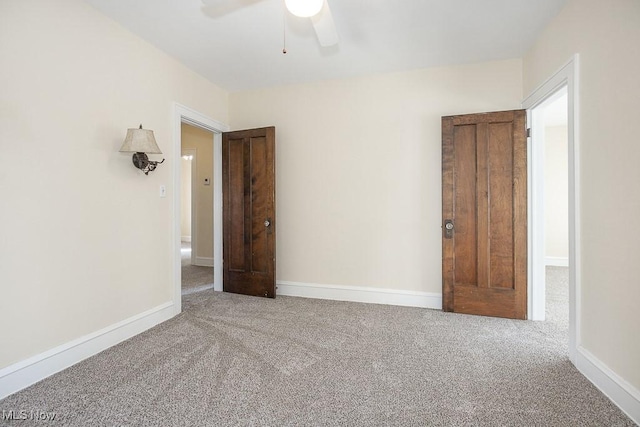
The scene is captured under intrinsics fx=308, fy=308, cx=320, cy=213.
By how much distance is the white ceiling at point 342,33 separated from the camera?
2.28 metres

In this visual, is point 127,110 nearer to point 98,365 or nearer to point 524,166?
point 98,365

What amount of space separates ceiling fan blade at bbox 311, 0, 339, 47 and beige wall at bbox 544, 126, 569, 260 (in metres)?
5.49

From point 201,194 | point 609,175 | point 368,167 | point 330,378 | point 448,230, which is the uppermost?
point 368,167

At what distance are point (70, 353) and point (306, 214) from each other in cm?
244

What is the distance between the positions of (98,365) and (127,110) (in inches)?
77.4

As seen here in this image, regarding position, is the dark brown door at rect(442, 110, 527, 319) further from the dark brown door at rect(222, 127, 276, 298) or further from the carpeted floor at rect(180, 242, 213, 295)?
the carpeted floor at rect(180, 242, 213, 295)

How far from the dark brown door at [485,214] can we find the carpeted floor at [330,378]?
0.79 ft

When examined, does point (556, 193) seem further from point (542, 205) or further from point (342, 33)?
point (342, 33)

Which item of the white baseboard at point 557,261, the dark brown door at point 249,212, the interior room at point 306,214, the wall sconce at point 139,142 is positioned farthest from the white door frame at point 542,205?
the white baseboard at point 557,261

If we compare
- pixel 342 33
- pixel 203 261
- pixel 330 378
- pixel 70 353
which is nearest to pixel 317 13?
pixel 342 33

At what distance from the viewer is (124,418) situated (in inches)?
62.6

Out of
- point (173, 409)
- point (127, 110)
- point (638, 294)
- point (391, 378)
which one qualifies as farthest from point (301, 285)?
point (638, 294)

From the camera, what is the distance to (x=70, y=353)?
2127mm

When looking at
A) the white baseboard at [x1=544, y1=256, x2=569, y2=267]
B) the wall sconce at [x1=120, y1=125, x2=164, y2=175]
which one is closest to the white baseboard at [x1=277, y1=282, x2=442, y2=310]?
the wall sconce at [x1=120, y1=125, x2=164, y2=175]
